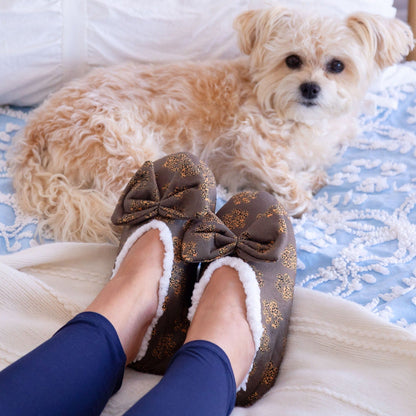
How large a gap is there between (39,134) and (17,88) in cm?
36

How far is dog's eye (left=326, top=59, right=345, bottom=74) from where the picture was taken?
1459 mm

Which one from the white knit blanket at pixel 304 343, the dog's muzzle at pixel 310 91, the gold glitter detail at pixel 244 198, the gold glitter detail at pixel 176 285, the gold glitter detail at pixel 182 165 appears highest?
the dog's muzzle at pixel 310 91

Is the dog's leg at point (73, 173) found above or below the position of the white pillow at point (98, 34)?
below

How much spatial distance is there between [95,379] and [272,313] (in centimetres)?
37

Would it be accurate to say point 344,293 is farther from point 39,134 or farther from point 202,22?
point 202,22

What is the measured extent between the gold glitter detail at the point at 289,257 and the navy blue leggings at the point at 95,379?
1.06 ft

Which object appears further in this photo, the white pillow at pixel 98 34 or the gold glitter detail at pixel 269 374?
the white pillow at pixel 98 34

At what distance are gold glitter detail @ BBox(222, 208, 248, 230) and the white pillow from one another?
2.71 ft

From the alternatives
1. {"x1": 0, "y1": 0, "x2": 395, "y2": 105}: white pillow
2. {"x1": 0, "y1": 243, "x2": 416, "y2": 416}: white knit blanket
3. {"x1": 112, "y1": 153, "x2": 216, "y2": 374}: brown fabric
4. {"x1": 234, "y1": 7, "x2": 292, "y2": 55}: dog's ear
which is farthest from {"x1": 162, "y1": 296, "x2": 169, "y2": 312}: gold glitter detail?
{"x1": 0, "y1": 0, "x2": 395, "y2": 105}: white pillow

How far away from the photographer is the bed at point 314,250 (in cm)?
82

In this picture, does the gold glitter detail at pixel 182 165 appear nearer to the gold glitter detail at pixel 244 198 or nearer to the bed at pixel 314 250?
the gold glitter detail at pixel 244 198

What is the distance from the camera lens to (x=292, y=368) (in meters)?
0.89

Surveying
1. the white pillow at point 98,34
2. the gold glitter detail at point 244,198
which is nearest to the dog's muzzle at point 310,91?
the white pillow at point 98,34

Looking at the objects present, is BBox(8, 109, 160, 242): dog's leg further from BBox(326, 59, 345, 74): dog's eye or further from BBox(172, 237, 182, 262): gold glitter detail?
BBox(326, 59, 345, 74): dog's eye
